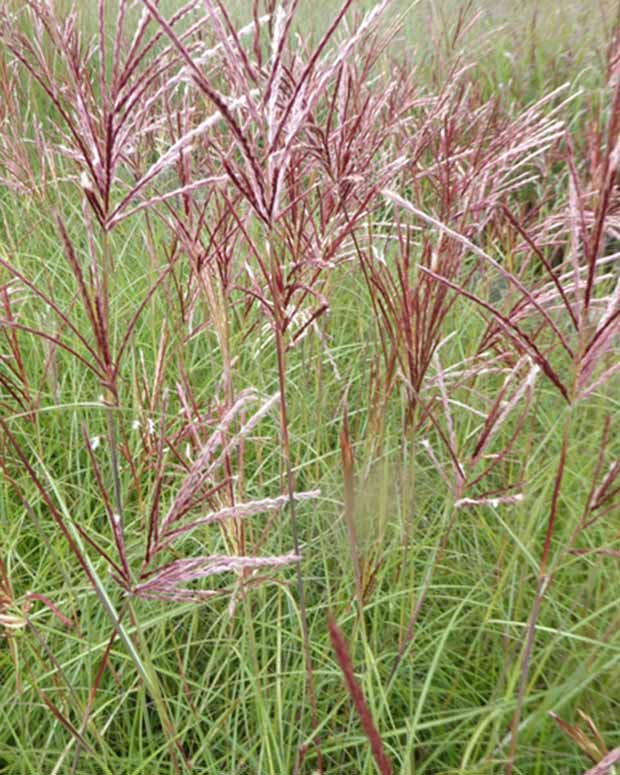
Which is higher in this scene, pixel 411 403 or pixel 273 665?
pixel 411 403

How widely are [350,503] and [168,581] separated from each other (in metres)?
0.29

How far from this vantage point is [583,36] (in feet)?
12.2

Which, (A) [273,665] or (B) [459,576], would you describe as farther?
(B) [459,576]

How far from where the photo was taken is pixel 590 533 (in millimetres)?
1334

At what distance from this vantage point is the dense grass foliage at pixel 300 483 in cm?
66

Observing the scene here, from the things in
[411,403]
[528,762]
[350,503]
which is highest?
[350,503]

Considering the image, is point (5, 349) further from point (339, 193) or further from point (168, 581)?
point (168, 581)

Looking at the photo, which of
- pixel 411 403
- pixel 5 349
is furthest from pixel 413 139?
pixel 5 349

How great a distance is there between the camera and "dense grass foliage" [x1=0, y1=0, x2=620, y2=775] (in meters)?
0.66

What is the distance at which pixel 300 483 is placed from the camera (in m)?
1.47

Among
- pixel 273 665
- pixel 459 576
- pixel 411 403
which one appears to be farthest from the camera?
pixel 459 576

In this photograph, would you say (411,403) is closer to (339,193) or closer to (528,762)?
(339,193)

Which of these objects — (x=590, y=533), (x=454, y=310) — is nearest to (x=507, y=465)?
(x=590, y=533)

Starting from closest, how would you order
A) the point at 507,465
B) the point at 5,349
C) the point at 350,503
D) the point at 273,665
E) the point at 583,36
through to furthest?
the point at 350,503 → the point at 273,665 → the point at 507,465 → the point at 5,349 → the point at 583,36
